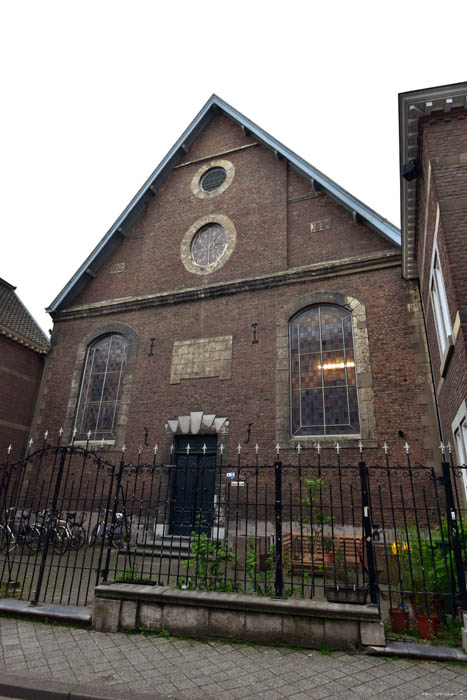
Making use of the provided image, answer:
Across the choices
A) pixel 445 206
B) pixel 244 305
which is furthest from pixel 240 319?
pixel 445 206

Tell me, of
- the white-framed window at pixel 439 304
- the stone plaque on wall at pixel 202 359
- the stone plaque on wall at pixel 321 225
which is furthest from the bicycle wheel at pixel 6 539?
the stone plaque on wall at pixel 321 225

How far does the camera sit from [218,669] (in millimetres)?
4188

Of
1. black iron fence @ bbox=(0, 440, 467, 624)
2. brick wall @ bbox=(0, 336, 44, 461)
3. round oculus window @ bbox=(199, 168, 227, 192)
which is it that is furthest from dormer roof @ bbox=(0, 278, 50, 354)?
round oculus window @ bbox=(199, 168, 227, 192)

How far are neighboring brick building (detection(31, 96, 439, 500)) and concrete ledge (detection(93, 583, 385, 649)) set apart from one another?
17.9ft

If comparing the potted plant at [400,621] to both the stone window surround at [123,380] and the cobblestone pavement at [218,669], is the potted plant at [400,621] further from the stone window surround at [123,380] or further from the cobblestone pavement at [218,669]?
the stone window surround at [123,380]

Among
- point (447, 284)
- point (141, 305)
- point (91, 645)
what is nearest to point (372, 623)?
point (91, 645)

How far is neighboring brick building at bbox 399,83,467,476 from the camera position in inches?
257

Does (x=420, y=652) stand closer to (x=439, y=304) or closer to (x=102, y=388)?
(x=439, y=304)

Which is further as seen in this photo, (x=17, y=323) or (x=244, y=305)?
(x=17, y=323)

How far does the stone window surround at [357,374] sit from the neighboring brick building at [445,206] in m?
1.82

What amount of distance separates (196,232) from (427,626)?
13.1 m

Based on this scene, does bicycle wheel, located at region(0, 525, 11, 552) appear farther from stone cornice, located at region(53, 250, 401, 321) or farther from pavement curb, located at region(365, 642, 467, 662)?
stone cornice, located at region(53, 250, 401, 321)

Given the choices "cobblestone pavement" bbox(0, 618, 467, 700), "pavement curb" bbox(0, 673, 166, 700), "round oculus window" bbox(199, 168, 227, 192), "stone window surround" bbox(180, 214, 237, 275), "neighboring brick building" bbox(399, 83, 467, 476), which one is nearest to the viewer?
"pavement curb" bbox(0, 673, 166, 700)

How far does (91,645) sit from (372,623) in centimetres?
328
